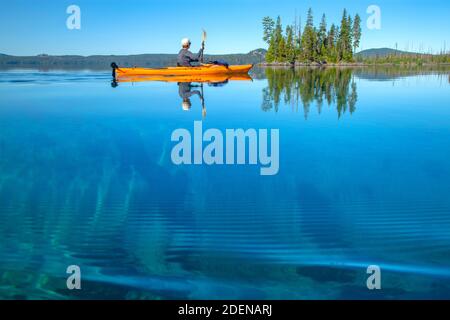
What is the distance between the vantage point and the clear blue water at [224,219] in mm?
3922

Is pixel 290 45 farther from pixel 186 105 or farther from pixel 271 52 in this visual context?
pixel 186 105

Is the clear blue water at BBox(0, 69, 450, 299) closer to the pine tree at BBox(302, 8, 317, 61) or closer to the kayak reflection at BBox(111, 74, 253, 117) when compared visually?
the kayak reflection at BBox(111, 74, 253, 117)

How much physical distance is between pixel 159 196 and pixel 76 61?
183142 millimetres

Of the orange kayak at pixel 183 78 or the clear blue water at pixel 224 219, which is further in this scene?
the orange kayak at pixel 183 78

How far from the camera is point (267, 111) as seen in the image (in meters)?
16.1

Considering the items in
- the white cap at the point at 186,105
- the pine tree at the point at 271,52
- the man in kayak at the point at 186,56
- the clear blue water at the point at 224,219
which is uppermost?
the pine tree at the point at 271,52

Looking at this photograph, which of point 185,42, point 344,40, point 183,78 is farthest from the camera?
point 344,40

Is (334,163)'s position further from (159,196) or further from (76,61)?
(76,61)

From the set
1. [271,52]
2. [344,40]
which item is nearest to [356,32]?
[344,40]

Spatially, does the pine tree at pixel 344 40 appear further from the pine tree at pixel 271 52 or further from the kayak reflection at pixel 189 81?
the kayak reflection at pixel 189 81

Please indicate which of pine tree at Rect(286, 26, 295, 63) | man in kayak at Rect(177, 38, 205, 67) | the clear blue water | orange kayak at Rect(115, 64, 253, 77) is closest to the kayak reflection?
orange kayak at Rect(115, 64, 253, 77)

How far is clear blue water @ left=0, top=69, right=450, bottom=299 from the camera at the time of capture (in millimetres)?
3922

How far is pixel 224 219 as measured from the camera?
5.45 metres

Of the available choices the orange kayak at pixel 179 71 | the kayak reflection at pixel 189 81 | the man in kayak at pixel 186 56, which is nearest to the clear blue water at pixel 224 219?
the kayak reflection at pixel 189 81
